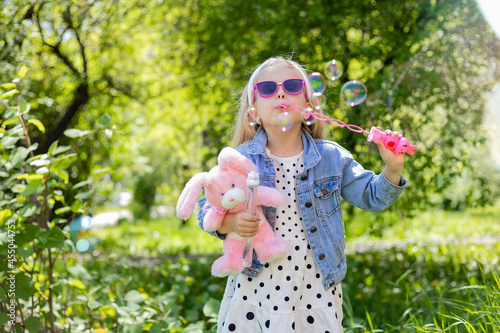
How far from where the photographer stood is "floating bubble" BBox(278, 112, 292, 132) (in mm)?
1876

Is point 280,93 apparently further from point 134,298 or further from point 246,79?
point 246,79

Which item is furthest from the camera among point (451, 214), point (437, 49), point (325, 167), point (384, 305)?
point (451, 214)

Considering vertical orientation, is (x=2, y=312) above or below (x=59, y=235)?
below

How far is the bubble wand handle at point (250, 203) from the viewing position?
1608mm

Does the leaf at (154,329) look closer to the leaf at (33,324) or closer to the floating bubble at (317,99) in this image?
the leaf at (33,324)

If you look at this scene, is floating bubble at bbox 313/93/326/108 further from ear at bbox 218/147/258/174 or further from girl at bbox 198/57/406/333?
ear at bbox 218/147/258/174

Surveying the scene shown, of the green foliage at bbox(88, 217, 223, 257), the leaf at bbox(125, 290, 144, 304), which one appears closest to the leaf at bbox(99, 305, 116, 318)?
the leaf at bbox(125, 290, 144, 304)

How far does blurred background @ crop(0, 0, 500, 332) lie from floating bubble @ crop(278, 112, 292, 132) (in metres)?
0.39

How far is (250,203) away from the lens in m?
1.73

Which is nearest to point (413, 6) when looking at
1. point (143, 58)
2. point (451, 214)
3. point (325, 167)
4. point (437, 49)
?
point (437, 49)

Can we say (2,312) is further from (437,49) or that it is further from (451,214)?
(451,214)

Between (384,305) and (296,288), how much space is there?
199 centimetres

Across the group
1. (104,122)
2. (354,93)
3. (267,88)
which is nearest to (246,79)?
(354,93)

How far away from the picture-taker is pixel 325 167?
1989 mm
